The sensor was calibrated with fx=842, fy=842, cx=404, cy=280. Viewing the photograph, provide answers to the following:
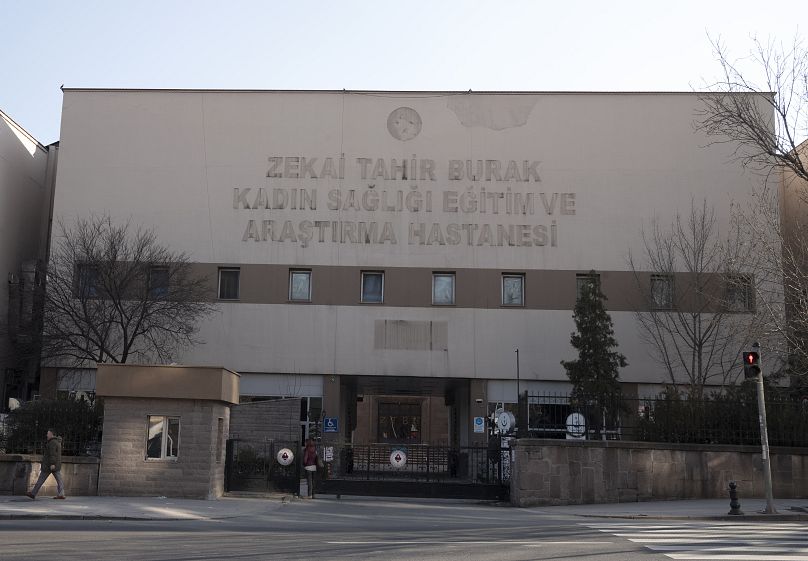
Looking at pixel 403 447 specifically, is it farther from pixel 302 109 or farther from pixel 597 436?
pixel 302 109

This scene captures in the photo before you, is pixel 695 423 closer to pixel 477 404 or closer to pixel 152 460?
pixel 477 404

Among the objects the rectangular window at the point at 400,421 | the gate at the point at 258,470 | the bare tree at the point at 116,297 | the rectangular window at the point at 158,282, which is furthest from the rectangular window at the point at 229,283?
the rectangular window at the point at 400,421

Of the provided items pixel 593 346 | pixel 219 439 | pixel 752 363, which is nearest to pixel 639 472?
pixel 752 363

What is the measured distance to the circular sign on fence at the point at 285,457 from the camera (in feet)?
76.4

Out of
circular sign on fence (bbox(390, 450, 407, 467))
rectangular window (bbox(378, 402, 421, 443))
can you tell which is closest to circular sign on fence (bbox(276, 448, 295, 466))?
circular sign on fence (bbox(390, 450, 407, 467))

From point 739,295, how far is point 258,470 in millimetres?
17228

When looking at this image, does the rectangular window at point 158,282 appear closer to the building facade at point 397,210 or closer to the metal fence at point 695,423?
the building facade at point 397,210

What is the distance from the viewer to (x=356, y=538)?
13.3m

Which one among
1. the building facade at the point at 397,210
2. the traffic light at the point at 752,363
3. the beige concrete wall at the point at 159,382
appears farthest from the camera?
the building facade at the point at 397,210

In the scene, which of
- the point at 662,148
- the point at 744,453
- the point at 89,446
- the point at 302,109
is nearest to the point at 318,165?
the point at 302,109

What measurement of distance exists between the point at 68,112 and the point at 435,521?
29186 millimetres

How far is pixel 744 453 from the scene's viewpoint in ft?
74.4

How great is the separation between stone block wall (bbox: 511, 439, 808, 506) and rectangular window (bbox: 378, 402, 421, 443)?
4114 cm

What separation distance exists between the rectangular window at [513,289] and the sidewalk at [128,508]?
1832 centimetres
